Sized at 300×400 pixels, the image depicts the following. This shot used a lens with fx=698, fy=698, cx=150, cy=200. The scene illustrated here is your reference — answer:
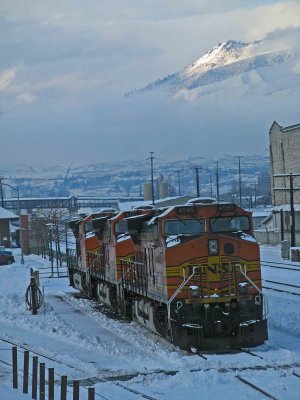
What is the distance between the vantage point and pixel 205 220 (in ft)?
59.9

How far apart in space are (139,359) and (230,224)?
169 inches

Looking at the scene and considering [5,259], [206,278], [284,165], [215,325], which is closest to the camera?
[215,325]

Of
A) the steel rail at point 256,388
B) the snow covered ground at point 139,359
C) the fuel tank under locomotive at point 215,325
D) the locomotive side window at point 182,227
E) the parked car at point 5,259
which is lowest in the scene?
the parked car at point 5,259

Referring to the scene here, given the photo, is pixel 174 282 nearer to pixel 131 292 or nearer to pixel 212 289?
pixel 212 289

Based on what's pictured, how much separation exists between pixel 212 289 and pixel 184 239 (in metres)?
1.47

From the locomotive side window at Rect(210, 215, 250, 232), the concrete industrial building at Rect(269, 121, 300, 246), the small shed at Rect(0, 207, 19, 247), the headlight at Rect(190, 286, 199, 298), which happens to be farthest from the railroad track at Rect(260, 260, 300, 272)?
the small shed at Rect(0, 207, 19, 247)

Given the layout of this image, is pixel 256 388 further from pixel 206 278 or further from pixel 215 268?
pixel 215 268

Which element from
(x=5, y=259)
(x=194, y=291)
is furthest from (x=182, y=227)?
(x=5, y=259)

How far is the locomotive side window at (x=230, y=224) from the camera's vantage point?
1831cm

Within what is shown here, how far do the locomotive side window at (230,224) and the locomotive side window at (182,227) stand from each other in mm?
317

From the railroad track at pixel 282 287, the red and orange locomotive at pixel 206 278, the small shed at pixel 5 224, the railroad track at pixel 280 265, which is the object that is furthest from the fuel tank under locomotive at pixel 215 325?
the small shed at pixel 5 224

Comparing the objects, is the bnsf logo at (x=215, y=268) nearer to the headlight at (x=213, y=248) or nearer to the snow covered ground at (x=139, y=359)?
the headlight at (x=213, y=248)

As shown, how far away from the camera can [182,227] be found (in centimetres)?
1828

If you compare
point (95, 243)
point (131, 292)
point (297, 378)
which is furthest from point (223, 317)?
point (95, 243)
